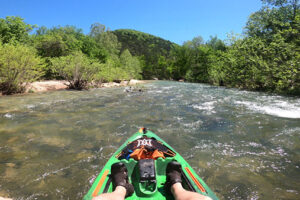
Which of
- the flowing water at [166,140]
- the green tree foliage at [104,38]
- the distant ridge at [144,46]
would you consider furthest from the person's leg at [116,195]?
the distant ridge at [144,46]

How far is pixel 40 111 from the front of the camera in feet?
25.3

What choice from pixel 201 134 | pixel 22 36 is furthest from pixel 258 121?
pixel 22 36

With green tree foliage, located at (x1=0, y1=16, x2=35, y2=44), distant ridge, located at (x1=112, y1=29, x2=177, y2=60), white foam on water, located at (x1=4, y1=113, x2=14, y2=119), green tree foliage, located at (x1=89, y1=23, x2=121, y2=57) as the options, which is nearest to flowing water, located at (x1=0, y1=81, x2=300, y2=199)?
white foam on water, located at (x1=4, y1=113, x2=14, y2=119)

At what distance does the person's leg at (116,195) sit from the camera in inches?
74.5

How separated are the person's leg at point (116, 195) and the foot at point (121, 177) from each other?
62 millimetres

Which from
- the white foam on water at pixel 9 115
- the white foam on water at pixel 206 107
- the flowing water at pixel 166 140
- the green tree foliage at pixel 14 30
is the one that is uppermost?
the green tree foliage at pixel 14 30

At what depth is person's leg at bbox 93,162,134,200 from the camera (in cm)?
199

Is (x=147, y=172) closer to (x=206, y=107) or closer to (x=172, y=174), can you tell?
(x=172, y=174)

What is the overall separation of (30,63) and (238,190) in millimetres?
14475

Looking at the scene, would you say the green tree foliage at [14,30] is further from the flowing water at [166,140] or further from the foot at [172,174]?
the foot at [172,174]

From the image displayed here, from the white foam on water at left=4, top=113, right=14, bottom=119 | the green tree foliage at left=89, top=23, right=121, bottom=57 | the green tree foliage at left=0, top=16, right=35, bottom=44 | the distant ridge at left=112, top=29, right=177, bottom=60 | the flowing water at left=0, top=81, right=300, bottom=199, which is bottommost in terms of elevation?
the flowing water at left=0, top=81, right=300, bottom=199

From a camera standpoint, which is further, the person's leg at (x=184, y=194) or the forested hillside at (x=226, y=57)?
the forested hillside at (x=226, y=57)

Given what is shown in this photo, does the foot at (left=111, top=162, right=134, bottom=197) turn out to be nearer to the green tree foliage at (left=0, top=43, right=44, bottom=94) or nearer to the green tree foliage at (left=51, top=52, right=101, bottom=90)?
the green tree foliage at (left=0, top=43, right=44, bottom=94)

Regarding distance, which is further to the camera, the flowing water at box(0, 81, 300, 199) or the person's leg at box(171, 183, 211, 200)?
the flowing water at box(0, 81, 300, 199)
